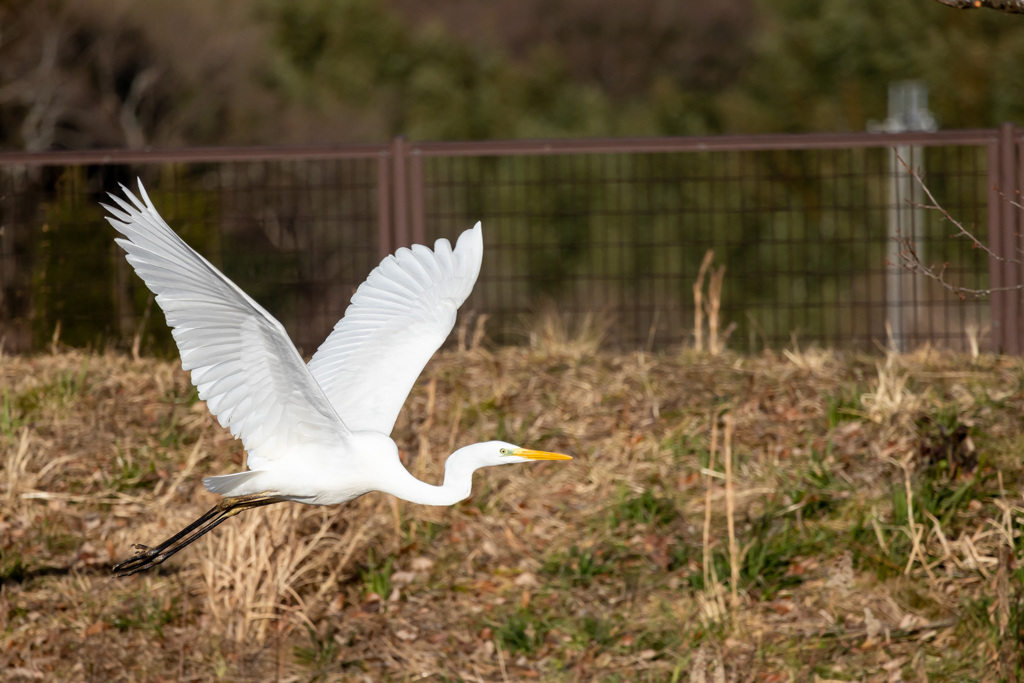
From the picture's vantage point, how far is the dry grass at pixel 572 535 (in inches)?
234

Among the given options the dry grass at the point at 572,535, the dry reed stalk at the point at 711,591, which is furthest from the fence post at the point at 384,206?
the dry reed stalk at the point at 711,591

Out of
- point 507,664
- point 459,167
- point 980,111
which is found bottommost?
point 507,664

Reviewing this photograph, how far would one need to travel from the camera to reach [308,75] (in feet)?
85.5

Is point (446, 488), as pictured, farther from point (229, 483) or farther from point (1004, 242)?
point (1004, 242)

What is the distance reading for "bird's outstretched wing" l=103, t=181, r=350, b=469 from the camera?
3.93 m

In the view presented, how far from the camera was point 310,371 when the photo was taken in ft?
16.2

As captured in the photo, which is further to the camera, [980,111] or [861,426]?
[980,111]

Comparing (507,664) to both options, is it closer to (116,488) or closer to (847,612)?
(847,612)

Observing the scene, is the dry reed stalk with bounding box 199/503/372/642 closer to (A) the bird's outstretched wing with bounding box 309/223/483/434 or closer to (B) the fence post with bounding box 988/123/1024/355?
(A) the bird's outstretched wing with bounding box 309/223/483/434

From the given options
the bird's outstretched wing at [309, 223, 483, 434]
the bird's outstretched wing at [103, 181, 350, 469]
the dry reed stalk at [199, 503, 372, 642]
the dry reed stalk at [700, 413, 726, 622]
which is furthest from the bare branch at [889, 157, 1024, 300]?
the dry reed stalk at [199, 503, 372, 642]

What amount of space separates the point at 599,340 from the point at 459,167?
9.19 meters

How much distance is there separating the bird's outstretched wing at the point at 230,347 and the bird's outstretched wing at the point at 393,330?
0.53 metres

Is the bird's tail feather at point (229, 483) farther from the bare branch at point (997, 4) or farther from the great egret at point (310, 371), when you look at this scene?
the bare branch at point (997, 4)

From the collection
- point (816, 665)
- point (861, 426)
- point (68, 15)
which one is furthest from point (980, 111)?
point (816, 665)
